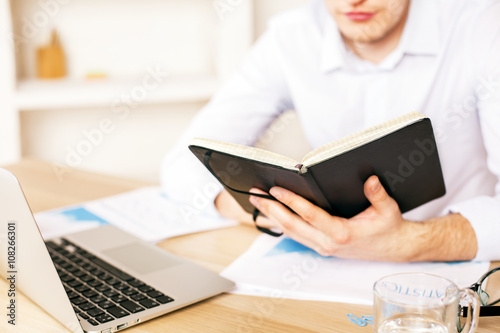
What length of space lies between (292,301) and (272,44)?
36.2 inches

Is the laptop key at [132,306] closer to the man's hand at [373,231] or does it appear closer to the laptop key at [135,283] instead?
the laptop key at [135,283]

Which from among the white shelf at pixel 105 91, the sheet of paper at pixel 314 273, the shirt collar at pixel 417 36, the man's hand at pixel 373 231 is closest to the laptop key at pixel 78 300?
the sheet of paper at pixel 314 273

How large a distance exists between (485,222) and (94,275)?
0.67 m

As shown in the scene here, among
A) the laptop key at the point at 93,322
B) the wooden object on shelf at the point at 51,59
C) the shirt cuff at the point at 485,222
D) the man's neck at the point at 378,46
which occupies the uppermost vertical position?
the man's neck at the point at 378,46

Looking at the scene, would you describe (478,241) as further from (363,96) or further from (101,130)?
(101,130)

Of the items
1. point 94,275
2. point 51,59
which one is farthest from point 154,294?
point 51,59

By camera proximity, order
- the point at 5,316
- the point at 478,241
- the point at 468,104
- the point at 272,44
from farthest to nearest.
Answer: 1. the point at 272,44
2. the point at 468,104
3. the point at 478,241
4. the point at 5,316

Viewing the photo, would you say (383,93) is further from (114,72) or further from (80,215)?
(114,72)

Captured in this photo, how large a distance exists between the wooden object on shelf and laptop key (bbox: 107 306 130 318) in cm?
182

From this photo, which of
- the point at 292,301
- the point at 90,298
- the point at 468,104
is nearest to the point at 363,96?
the point at 468,104

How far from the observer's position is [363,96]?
1.47 m

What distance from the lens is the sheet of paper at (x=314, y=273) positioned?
86cm

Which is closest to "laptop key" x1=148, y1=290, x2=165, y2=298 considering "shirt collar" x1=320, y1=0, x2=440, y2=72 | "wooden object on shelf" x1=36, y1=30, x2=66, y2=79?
"shirt collar" x1=320, y1=0, x2=440, y2=72

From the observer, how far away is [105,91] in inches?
91.0
